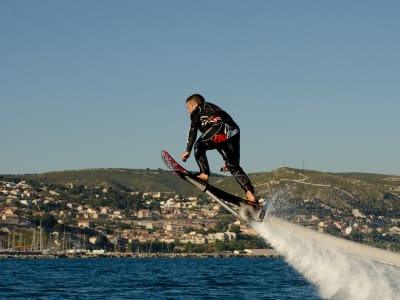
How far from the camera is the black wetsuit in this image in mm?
20188

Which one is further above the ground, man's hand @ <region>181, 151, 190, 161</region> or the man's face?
the man's face

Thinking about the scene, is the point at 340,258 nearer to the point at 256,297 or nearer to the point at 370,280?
the point at 370,280

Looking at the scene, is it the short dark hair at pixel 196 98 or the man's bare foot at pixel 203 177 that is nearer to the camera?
the short dark hair at pixel 196 98

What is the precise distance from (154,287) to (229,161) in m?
53.8

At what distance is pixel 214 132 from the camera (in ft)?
66.3

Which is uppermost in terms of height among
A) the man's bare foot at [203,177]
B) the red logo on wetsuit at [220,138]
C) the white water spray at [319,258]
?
the red logo on wetsuit at [220,138]

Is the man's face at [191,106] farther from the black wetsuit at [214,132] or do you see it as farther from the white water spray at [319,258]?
the white water spray at [319,258]

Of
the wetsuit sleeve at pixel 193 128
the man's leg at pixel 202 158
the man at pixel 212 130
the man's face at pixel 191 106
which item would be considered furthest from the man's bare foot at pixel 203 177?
the man's face at pixel 191 106

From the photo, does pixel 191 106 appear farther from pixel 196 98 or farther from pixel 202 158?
pixel 202 158

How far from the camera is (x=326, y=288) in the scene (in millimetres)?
23391

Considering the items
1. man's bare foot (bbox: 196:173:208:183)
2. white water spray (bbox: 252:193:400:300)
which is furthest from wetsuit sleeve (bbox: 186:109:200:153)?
white water spray (bbox: 252:193:400:300)

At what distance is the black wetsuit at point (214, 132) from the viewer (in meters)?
20.2

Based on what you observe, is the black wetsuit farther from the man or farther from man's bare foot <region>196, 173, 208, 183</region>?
man's bare foot <region>196, 173, 208, 183</region>

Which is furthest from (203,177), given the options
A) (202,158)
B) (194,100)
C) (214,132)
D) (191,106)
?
(194,100)
